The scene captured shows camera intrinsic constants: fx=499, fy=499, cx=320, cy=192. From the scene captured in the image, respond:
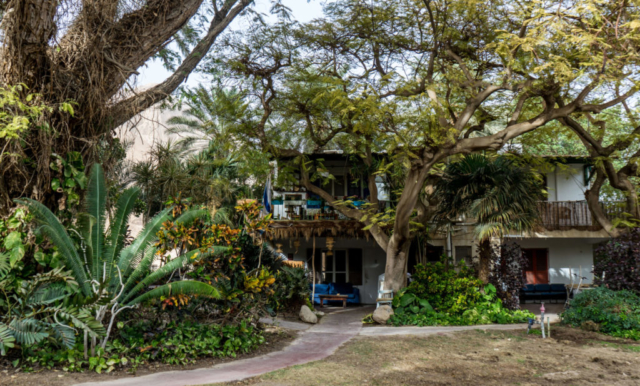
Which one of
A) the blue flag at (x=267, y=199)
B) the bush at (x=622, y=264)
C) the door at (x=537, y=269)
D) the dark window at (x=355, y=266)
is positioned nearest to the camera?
the bush at (x=622, y=264)

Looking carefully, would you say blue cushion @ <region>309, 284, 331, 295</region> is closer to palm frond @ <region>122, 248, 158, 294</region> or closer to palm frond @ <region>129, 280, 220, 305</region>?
palm frond @ <region>122, 248, 158, 294</region>

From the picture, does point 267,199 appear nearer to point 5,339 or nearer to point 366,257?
point 366,257

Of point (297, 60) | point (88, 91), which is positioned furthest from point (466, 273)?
point (88, 91)

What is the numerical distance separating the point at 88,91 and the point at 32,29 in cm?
130

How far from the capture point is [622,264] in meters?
13.4

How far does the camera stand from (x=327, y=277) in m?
21.3

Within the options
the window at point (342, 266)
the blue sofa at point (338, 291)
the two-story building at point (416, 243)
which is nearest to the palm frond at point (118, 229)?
the two-story building at point (416, 243)

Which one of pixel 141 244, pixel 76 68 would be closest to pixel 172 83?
pixel 76 68

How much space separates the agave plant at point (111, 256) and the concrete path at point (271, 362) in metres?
1.23

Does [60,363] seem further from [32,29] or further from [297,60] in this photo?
[297,60]

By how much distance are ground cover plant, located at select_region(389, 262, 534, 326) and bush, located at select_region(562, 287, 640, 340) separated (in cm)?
145

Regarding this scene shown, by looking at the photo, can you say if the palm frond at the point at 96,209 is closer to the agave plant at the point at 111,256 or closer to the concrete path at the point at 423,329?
the agave plant at the point at 111,256

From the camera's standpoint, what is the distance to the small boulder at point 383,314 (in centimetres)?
1395

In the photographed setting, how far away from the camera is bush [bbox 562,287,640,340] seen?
37.7 ft
